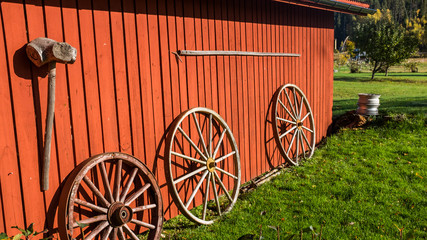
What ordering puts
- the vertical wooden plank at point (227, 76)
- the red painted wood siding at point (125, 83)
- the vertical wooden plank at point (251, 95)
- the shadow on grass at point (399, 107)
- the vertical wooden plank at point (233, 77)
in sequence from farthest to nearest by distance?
the shadow on grass at point (399, 107) < the vertical wooden plank at point (251, 95) < the vertical wooden plank at point (233, 77) < the vertical wooden plank at point (227, 76) < the red painted wood siding at point (125, 83)

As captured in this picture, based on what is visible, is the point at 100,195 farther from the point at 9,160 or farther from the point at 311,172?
the point at 311,172

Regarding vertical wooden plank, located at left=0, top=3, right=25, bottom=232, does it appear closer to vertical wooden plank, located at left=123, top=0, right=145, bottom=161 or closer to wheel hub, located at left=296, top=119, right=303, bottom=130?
vertical wooden plank, located at left=123, top=0, right=145, bottom=161

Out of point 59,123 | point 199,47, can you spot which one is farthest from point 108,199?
point 199,47

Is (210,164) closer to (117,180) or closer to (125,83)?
(117,180)

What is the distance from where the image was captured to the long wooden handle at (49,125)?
3.36 metres

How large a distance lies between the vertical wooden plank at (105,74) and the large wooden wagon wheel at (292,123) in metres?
3.62

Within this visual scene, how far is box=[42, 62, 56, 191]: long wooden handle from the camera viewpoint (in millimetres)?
3361

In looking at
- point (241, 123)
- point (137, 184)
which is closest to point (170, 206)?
point (137, 184)

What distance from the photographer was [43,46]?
3238mm

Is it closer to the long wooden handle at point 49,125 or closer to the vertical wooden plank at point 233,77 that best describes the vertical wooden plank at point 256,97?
the vertical wooden plank at point 233,77

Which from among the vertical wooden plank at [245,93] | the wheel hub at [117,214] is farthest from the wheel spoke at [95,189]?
the vertical wooden plank at [245,93]

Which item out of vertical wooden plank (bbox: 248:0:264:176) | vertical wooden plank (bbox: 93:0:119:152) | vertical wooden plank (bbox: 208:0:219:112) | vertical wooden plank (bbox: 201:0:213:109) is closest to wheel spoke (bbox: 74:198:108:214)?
vertical wooden plank (bbox: 93:0:119:152)

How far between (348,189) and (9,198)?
16.2 feet

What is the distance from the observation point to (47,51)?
10.5ft
